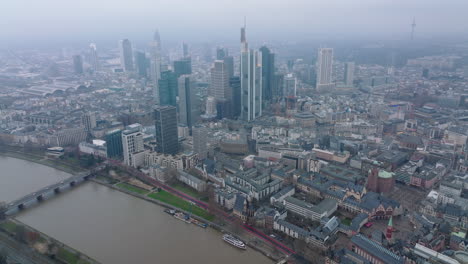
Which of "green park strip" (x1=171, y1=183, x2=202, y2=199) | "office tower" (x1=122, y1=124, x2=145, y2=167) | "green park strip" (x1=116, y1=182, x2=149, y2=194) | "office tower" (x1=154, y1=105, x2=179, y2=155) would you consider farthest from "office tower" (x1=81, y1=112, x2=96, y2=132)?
"green park strip" (x1=171, y1=183, x2=202, y2=199)

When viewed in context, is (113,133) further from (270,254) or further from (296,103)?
(296,103)

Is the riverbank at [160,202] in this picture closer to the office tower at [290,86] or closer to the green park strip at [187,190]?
the green park strip at [187,190]

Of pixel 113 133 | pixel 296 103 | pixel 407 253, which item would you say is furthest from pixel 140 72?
pixel 407 253

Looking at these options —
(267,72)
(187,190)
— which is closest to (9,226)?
(187,190)

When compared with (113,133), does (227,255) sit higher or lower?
lower

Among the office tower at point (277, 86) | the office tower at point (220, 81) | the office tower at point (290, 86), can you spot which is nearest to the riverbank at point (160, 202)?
the office tower at point (220, 81)

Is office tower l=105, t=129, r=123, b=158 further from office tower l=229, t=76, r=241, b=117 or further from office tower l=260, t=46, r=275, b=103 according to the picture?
office tower l=260, t=46, r=275, b=103
